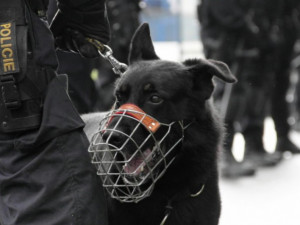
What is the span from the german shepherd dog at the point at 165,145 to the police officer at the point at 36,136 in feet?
0.60

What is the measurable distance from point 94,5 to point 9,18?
0.64 meters

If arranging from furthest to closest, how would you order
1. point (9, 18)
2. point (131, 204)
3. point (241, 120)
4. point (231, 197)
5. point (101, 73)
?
point (241, 120)
point (101, 73)
point (231, 197)
point (131, 204)
point (9, 18)

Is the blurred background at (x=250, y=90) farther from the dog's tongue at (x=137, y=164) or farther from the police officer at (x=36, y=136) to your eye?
the police officer at (x=36, y=136)

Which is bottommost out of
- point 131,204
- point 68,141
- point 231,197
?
point 231,197

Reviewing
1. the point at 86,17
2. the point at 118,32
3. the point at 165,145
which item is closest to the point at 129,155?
the point at 165,145

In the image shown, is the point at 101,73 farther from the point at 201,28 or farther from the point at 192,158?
the point at 192,158

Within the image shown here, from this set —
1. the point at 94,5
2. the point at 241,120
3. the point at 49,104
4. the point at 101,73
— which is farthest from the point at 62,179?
the point at 241,120

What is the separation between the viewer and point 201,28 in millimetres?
6934

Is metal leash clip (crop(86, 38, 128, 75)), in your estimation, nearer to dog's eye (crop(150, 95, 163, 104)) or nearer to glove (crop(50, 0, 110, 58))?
glove (crop(50, 0, 110, 58))

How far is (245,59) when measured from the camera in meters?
6.68

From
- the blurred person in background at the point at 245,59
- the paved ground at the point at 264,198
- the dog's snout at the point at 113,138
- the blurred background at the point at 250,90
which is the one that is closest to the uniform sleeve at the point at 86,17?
the dog's snout at the point at 113,138

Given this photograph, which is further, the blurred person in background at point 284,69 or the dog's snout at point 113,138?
the blurred person in background at point 284,69

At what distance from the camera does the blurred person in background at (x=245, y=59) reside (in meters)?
6.37

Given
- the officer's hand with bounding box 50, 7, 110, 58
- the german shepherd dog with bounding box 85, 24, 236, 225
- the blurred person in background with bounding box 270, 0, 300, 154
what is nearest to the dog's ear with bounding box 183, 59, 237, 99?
the german shepherd dog with bounding box 85, 24, 236, 225
